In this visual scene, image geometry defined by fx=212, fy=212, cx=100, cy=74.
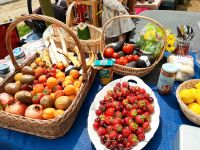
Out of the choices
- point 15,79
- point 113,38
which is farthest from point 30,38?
point 15,79

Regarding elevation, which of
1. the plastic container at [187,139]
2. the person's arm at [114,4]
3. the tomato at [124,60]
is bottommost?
the plastic container at [187,139]

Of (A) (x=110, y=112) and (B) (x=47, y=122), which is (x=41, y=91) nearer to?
(B) (x=47, y=122)

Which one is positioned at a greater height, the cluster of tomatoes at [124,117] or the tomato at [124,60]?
the tomato at [124,60]

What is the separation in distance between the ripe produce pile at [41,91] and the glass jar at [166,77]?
411mm

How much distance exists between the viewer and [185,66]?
115 cm

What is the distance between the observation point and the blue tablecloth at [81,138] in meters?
0.91

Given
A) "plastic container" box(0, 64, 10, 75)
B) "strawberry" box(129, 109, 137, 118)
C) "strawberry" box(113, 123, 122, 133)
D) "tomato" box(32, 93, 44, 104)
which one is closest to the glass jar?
"strawberry" box(129, 109, 137, 118)

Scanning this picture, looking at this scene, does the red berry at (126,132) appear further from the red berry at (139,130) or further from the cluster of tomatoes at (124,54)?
the cluster of tomatoes at (124,54)

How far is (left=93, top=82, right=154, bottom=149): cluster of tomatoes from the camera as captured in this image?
82cm

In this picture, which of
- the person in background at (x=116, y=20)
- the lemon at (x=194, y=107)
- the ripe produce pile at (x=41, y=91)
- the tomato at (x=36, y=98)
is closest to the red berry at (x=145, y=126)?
the lemon at (x=194, y=107)

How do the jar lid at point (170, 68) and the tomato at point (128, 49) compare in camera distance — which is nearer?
the jar lid at point (170, 68)

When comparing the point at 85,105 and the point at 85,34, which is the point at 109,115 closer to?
the point at 85,105

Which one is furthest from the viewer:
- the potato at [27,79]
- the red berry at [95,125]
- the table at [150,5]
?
the table at [150,5]

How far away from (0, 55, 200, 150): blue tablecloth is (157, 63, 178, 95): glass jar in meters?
0.08
